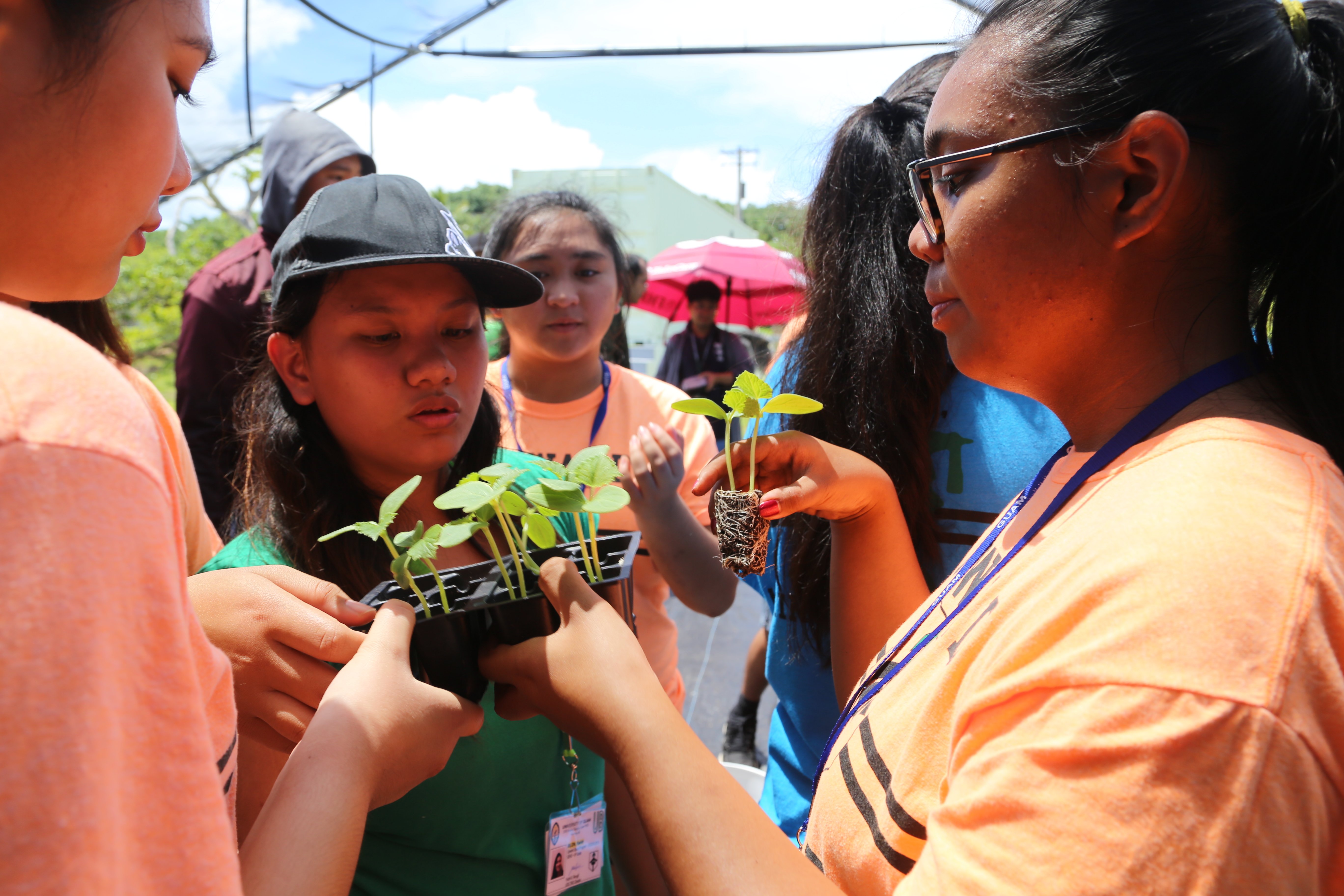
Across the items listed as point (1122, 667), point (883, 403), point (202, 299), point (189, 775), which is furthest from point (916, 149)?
point (202, 299)

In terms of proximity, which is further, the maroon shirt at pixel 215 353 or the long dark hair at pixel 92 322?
the maroon shirt at pixel 215 353

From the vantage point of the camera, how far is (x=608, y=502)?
3.88ft

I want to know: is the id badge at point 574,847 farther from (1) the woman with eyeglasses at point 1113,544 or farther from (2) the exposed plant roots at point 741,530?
(2) the exposed plant roots at point 741,530

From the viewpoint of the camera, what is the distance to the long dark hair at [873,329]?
1.51 meters

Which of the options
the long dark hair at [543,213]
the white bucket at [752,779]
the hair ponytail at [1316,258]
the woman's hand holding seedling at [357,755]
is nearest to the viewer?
the woman's hand holding seedling at [357,755]

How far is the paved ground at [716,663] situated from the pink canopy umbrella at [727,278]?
2756 millimetres

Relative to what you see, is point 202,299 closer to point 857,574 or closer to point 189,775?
point 857,574

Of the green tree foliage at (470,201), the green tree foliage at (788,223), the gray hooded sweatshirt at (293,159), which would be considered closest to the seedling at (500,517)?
the green tree foliage at (788,223)

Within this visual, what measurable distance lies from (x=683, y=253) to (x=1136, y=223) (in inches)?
282

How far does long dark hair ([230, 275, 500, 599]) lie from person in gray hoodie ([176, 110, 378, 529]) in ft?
4.51

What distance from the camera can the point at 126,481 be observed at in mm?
488

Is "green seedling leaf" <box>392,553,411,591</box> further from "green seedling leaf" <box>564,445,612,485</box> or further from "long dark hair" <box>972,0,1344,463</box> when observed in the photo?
"long dark hair" <box>972,0,1344,463</box>

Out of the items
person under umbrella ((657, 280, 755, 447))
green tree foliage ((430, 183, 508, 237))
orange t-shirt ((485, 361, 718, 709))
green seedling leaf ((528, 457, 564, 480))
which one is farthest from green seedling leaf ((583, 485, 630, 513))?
green tree foliage ((430, 183, 508, 237))

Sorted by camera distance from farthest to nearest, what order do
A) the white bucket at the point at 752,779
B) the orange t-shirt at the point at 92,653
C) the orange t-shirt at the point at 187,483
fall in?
the white bucket at the point at 752,779, the orange t-shirt at the point at 187,483, the orange t-shirt at the point at 92,653
